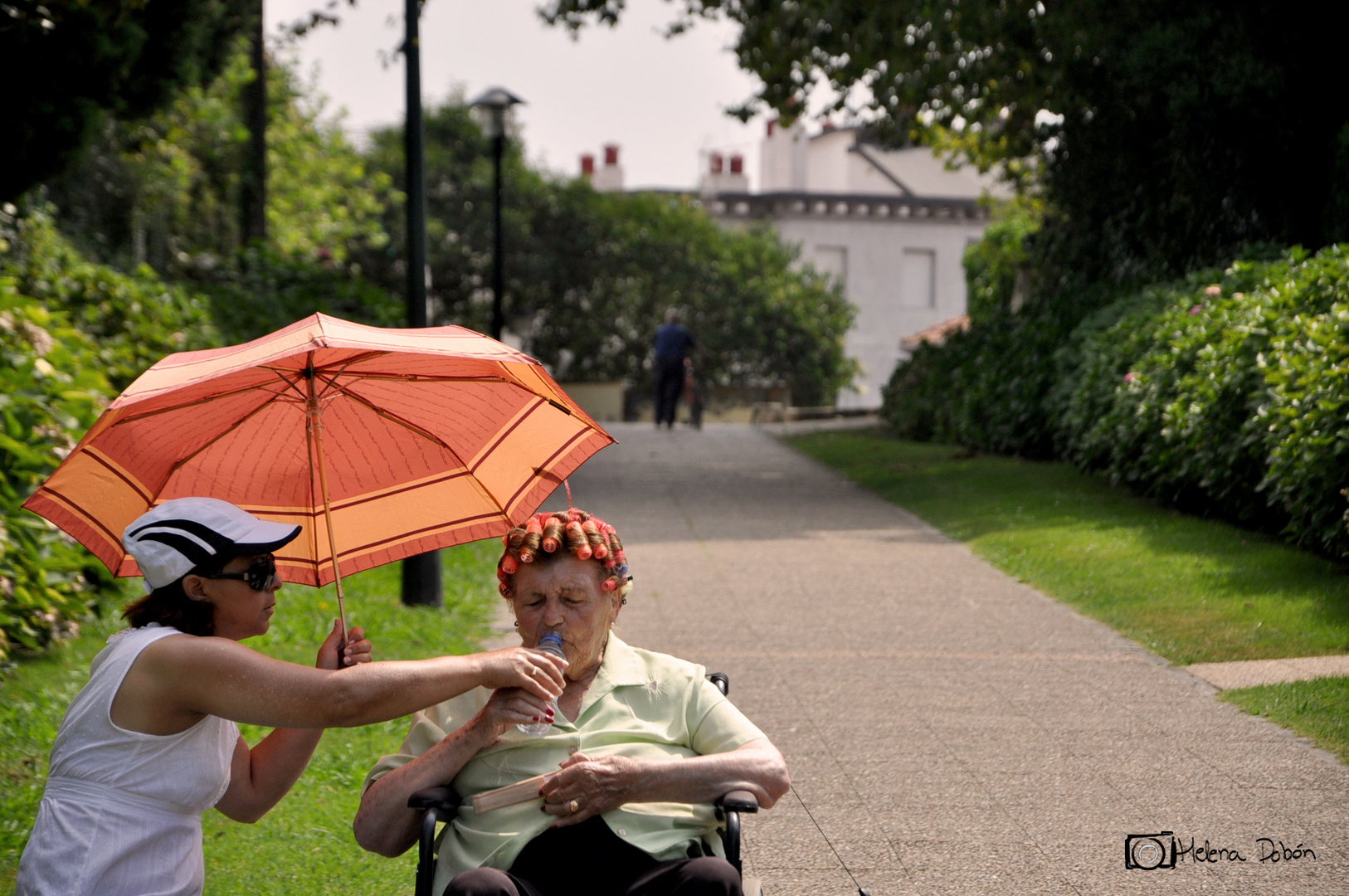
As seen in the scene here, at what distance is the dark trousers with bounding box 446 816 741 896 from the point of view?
2982 mm

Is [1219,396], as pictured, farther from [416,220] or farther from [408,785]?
[408,785]

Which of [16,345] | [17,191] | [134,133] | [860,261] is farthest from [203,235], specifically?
[860,261]

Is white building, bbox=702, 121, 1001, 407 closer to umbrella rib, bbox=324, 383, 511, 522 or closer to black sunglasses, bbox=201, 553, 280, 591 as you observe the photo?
umbrella rib, bbox=324, 383, 511, 522

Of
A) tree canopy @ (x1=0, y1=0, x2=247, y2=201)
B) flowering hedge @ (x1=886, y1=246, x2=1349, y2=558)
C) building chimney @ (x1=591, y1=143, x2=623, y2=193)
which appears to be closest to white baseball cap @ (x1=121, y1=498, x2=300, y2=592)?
flowering hedge @ (x1=886, y1=246, x2=1349, y2=558)

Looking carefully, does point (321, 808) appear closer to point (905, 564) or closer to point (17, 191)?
point (905, 564)

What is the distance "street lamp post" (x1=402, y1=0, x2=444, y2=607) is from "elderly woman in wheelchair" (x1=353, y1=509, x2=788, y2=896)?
497cm

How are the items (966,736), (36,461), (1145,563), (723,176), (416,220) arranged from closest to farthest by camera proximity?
(966,736)
(36,461)
(416,220)
(1145,563)
(723,176)

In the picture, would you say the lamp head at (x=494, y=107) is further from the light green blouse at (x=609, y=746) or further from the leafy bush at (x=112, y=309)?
the light green blouse at (x=609, y=746)

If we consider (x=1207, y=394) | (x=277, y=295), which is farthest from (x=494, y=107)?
(x=1207, y=394)

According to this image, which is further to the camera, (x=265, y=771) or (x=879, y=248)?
(x=879, y=248)

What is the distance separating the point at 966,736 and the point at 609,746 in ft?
9.90

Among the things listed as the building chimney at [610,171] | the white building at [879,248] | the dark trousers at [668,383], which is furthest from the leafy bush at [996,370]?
the building chimney at [610,171]

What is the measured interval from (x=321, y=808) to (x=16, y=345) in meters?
3.57

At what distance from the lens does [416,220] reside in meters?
8.31
